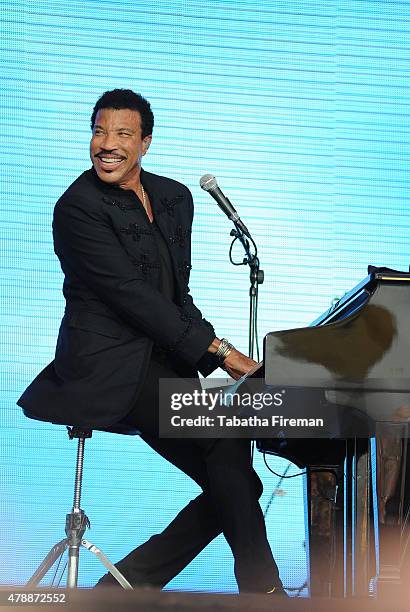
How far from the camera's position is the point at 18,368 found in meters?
4.20

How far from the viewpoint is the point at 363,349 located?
2.27 meters

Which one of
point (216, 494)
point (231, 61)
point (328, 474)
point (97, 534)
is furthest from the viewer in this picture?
point (231, 61)

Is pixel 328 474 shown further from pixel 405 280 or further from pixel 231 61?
pixel 231 61

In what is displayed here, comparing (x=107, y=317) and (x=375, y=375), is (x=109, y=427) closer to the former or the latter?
(x=107, y=317)

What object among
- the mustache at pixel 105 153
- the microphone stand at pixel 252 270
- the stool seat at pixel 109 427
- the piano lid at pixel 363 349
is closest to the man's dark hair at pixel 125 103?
the mustache at pixel 105 153

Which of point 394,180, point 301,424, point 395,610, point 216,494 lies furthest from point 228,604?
point 394,180

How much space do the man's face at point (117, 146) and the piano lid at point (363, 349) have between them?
2.66 feet

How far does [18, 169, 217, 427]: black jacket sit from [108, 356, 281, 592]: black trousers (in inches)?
2.7

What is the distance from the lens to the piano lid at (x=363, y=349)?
7.42 ft

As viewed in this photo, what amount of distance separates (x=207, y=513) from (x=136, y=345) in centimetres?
51

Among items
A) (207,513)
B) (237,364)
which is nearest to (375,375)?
(237,364)

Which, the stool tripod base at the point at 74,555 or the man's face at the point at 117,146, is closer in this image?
the stool tripod base at the point at 74,555

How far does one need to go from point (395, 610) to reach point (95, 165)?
1435 millimetres

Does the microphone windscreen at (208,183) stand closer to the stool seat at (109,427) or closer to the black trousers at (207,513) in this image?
the black trousers at (207,513)
